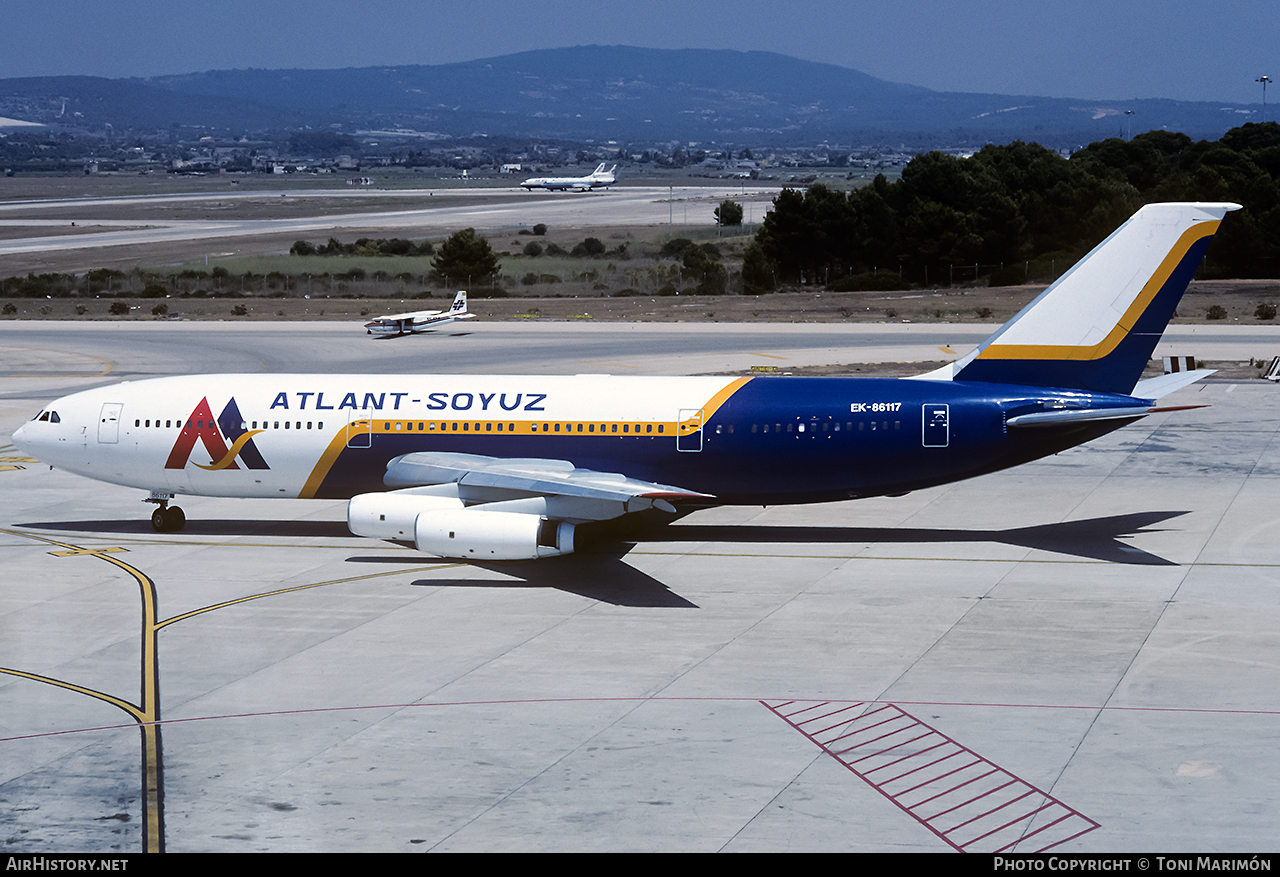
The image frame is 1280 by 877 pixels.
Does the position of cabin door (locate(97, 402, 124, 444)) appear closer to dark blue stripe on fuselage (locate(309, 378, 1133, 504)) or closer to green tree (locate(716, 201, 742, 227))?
dark blue stripe on fuselage (locate(309, 378, 1133, 504))

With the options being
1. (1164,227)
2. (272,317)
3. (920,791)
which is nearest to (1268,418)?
(1164,227)

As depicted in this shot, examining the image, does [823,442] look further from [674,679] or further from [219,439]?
[219,439]

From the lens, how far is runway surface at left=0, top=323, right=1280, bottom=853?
20453 mm

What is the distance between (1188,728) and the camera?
78.7 ft

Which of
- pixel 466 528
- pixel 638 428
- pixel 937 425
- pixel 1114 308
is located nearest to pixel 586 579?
pixel 466 528

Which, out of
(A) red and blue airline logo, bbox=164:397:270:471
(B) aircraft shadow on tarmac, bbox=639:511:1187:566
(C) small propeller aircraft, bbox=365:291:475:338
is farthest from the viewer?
(C) small propeller aircraft, bbox=365:291:475:338

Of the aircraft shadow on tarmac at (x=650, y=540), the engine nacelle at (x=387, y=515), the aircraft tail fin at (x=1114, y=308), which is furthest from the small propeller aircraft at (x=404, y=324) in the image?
the aircraft tail fin at (x=1114, y=308)

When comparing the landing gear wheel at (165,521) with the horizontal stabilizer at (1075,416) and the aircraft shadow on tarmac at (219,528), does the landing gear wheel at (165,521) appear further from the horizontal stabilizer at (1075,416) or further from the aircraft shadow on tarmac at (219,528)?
the horizontal stabilizer at (1075,416)

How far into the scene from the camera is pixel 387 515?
3512 cm

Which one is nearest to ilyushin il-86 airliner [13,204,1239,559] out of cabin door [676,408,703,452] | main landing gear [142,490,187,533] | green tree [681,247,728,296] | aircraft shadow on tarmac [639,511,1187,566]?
cabin door [676,408,703,452]

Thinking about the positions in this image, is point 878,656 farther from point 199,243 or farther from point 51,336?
point 199,243

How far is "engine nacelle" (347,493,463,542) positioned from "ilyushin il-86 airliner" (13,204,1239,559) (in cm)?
5

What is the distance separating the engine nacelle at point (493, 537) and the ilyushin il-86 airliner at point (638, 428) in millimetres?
45

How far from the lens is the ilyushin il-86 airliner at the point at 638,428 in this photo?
3547 cm
